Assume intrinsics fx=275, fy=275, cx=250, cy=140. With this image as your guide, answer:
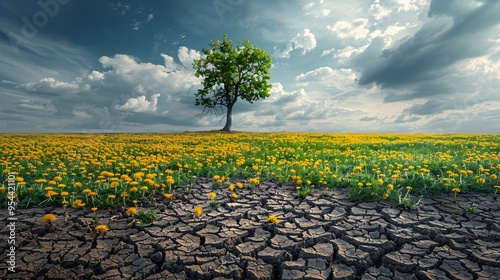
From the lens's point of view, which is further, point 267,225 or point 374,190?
point 374,190

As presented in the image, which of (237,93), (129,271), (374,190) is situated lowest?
(129,271)

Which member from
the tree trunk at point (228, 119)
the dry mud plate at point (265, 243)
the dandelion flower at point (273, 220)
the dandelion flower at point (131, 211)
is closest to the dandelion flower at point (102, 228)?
the dry mud plate at point (265, 243)

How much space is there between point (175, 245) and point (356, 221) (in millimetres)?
2825

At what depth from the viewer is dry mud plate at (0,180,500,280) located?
10.3 feet

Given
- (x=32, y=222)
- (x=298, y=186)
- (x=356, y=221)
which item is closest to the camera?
(x=32, y=222)

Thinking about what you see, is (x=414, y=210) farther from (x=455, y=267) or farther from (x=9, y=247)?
(x=9, y=247)

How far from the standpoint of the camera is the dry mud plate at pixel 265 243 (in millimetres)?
3127

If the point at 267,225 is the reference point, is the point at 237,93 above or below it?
above

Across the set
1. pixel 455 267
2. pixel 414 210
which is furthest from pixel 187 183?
pixel 455 267

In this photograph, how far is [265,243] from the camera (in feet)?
12.1

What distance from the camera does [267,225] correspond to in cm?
423

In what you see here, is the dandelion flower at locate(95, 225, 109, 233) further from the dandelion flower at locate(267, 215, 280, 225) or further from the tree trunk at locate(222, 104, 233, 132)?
the tree trunk at locate(222, 104, 233, 132)

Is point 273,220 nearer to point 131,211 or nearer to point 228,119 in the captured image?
point 131,211

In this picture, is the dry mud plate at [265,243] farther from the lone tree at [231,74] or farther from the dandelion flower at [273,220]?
the lone tree at [231,74]
